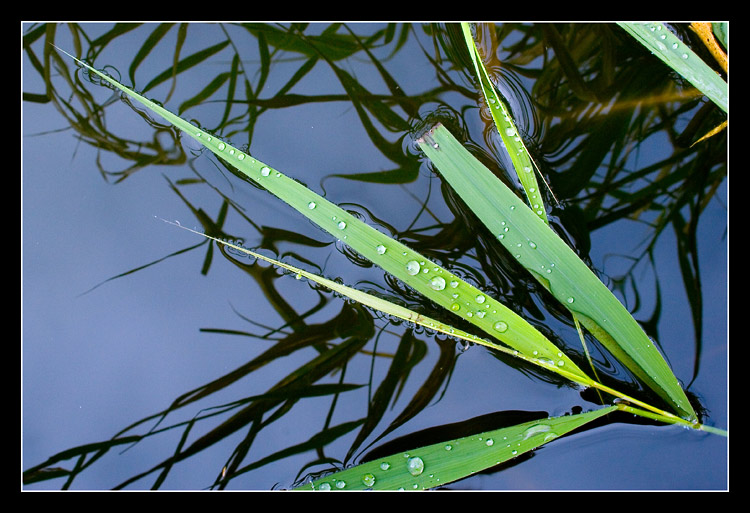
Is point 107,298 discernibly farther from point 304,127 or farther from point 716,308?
point 716,308

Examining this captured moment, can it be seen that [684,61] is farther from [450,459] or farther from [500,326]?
[450,459]

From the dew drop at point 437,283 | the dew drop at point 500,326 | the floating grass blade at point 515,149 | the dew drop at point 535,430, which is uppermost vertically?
the floating grass blade at point 515,149

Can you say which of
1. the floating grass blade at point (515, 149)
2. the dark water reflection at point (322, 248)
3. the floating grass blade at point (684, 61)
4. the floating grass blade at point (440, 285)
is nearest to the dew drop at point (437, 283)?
the floating grass blade at point (440, 285)

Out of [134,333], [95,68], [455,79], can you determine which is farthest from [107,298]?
[455,79]

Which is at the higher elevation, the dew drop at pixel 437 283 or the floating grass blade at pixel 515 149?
the floating grass blade at pixel 515 149

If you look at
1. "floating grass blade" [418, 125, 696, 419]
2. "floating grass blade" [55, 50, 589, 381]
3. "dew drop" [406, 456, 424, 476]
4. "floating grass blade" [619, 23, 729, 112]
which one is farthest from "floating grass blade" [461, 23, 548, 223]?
"dew drop" [406, 456, 424, 476]

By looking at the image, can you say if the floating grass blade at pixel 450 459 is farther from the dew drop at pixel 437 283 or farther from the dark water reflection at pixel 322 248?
the dew drop at pixel 437 283
